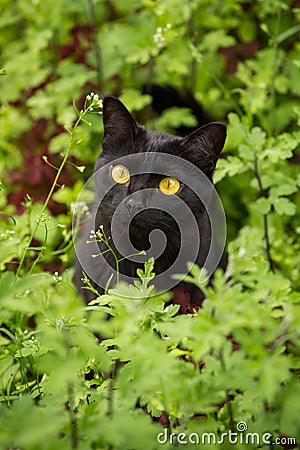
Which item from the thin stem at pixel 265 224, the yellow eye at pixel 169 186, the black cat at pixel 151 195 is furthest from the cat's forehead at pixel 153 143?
the thin stem at pixel 265 224

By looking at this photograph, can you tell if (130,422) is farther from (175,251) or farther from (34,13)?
(34,13)

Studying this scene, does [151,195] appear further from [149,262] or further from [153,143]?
[149,262]

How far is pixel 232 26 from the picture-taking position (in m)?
2.89

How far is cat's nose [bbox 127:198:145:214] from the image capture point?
1617mm

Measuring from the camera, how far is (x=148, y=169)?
66.2 inches

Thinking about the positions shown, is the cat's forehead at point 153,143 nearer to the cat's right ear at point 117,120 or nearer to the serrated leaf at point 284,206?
the cat's right ear at point 117,120

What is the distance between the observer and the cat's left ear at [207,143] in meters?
1.72

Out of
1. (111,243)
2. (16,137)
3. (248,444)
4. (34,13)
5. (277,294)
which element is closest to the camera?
(248,444)

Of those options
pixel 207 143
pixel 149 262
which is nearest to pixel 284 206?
pixel 207 143

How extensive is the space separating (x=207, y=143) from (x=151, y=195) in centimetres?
25

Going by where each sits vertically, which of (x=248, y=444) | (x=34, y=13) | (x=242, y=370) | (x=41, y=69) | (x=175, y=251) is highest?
(x=34, y=13)

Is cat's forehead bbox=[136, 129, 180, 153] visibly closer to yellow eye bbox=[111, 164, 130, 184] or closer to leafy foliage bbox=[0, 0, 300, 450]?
yellow eye bbox=[111, 164, 130, 184]

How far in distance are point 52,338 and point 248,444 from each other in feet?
1.60

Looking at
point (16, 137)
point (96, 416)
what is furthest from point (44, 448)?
point (16, 137)
